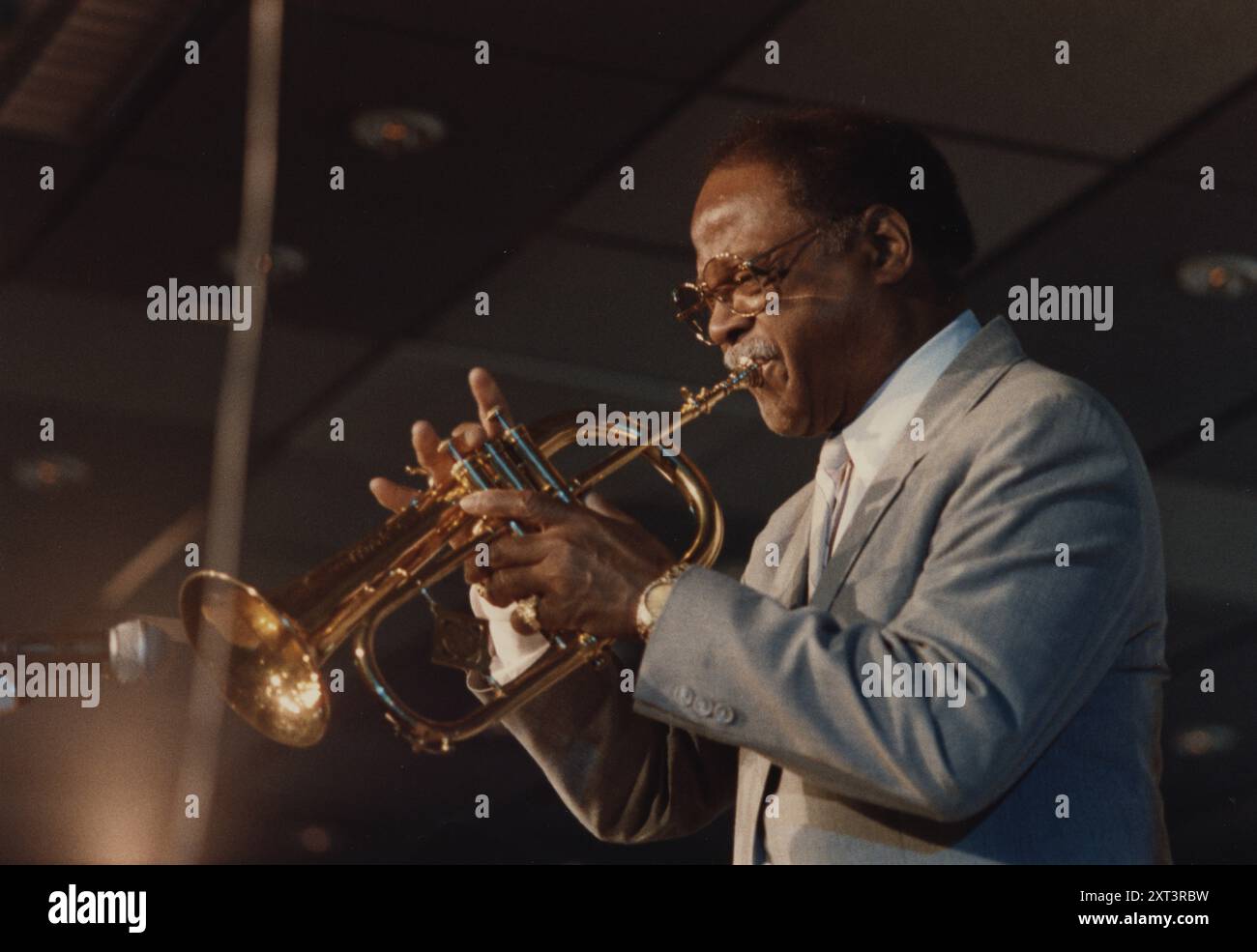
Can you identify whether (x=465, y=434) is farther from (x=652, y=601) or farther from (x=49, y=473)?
(x=49, y=473)

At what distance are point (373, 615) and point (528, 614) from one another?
21 centimetres

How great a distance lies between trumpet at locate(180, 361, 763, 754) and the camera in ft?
7.38

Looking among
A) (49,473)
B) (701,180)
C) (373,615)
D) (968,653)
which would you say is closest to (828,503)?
(968,653)

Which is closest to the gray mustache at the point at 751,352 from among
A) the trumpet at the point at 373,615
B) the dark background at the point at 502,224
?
the trumpet at the point at 373,615

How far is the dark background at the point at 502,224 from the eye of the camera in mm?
3279

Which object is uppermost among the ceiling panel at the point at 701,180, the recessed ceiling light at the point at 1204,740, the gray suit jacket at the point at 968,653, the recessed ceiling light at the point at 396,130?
the recessed ceiling light at the point at 396,130

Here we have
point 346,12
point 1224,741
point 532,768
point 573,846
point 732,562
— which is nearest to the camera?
point 346,12

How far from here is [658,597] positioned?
1.97 meters

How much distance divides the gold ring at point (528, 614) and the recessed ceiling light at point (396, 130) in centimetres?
138

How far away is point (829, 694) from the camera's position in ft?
6.13

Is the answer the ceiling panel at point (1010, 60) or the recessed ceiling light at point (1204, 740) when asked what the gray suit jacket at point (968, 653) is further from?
the recessed ceiling light at point (1204, 740)

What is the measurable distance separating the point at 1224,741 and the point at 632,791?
396 cm

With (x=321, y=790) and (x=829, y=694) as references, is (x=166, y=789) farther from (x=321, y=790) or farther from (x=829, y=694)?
(x=829, y=694)
